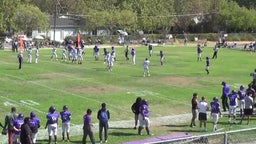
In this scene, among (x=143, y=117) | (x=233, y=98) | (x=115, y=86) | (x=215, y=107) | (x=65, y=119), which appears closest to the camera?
(x=65, y=119)

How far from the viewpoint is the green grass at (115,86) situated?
86.8ft

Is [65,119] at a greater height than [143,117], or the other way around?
[65,119]

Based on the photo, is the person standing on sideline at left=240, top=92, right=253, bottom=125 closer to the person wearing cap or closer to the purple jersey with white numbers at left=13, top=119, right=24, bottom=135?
the person wearing cap

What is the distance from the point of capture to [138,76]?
38.8m

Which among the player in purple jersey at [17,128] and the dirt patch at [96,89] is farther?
the dirt patch at [96,89]

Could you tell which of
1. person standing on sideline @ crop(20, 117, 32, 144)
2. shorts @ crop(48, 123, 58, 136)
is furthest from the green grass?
person standing on sideline @ crop(20, 117, 32, 144)

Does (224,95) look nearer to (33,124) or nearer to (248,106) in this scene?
(248,106)

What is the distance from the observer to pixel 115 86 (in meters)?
34.0

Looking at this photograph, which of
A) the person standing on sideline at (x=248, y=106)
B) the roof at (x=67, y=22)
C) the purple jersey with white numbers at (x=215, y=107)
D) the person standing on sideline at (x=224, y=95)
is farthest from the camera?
the roof at (x=67, y=22)

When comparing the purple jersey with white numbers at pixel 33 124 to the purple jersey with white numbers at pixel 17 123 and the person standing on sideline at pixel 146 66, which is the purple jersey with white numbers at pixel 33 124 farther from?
the person standing on sideline at pixel 146 66

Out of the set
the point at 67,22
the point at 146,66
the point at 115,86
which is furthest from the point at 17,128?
the point at 67,22

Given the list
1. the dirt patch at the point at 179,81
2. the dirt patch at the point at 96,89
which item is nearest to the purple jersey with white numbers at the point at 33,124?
the dirt patch at the point at 96,89

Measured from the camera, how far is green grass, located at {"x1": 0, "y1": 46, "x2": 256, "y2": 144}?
2647 centimetres

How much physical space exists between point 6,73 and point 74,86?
764 cm
